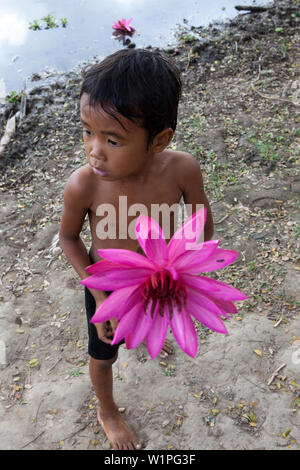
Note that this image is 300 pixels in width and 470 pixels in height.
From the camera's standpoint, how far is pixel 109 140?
4.68 feet

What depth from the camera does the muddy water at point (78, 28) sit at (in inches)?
224

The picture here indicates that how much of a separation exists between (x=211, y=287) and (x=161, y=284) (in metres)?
0.13

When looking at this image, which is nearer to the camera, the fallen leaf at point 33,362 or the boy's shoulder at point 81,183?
the boy's shoulder at point 81,183

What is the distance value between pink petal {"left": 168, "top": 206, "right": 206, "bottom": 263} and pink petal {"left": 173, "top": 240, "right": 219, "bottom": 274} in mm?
14

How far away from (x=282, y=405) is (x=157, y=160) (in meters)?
1.43

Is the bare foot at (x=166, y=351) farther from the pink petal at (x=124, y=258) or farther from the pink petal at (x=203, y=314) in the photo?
the pink petal at (x=124, y=258)

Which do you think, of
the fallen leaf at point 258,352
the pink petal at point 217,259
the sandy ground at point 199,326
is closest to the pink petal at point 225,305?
the pink petal at point 217,259

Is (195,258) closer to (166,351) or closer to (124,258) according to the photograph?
(124,258)

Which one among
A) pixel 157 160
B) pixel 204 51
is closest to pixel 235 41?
pixel 204 51

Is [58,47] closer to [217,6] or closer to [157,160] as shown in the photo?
[217,6]

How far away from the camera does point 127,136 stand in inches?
56.1

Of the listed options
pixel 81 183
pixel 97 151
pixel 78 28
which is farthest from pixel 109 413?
pixel 78 28

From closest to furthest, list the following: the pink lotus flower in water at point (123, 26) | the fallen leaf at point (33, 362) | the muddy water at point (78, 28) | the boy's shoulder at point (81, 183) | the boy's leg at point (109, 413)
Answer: the boy's shoulder at point (81, 183) < the boy's leg at point (109, 413) < the fallen leaf at point (33, 362) < the pink lotus flower in water at point (123, 26) < the muddy water at point (78, 28)
